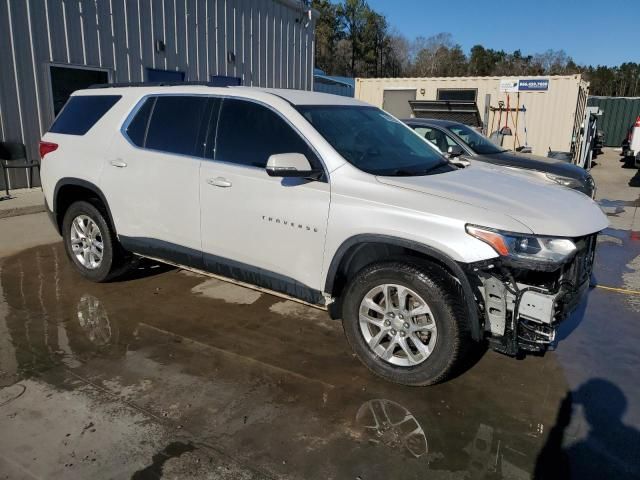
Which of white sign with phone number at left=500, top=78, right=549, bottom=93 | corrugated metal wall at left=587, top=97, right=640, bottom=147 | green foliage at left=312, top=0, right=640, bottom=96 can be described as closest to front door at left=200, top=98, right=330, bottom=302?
white sign with phone number at left=500, top=78, right=549, bottom=93

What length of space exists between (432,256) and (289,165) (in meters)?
1.08

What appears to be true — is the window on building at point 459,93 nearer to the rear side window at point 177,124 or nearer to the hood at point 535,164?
the hood at point 535,164

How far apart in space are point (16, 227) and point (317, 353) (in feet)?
18.8

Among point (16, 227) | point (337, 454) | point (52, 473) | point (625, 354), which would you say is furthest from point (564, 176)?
point (16, 227)

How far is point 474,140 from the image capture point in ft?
28.1

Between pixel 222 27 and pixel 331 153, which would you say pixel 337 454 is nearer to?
pixel 331 153

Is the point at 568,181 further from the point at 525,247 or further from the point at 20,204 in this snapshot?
the point at 20,204

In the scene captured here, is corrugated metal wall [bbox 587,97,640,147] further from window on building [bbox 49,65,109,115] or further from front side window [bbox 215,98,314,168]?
front side window [bbox 215,98,314,168]

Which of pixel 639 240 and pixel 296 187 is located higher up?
pixel 296 187

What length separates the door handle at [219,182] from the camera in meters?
3.91

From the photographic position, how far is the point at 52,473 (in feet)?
8.35

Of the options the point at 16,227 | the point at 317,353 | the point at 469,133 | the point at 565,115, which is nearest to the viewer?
the point at 317,353

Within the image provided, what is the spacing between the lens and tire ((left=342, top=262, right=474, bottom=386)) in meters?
3.09

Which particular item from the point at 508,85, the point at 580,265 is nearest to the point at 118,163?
the point at 580,265
